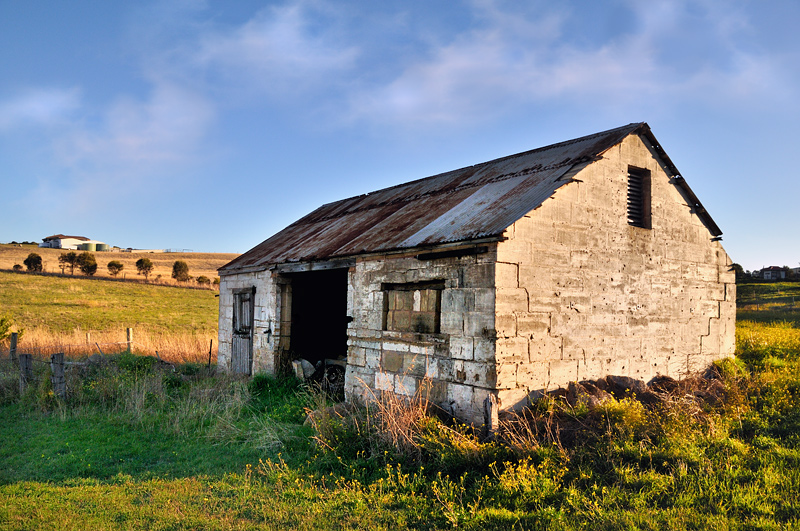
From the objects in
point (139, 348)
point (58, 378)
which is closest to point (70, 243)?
point (139, 348)

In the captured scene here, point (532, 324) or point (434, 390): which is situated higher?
point (532, 324)

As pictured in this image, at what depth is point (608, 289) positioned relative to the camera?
8.58 meters

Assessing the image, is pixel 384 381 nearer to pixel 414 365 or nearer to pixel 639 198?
pixel 414 365

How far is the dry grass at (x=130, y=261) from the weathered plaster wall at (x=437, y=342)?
133 feet

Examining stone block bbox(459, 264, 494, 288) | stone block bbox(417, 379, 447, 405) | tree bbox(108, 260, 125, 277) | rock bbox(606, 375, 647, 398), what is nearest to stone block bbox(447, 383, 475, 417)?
stone block bbox(417, 379, 447, 405)

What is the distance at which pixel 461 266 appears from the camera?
7.74 meters

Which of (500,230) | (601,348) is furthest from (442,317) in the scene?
(601,348)

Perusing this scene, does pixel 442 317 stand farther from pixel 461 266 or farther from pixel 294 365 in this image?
pixel 294 365

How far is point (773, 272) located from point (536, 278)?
69188mm

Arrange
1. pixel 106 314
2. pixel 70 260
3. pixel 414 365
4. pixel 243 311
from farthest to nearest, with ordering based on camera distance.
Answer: pixel 70 260 < pixel 106 314 < pixel 243 311 < pixel 414 365

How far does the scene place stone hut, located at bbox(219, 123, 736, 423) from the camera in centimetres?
742

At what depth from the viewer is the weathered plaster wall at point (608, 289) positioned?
24.5ft

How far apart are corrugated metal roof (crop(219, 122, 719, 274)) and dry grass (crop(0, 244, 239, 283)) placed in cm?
3681

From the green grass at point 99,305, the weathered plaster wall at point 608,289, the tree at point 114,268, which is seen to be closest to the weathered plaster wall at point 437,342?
the weathered plaster wall at point 608,289
